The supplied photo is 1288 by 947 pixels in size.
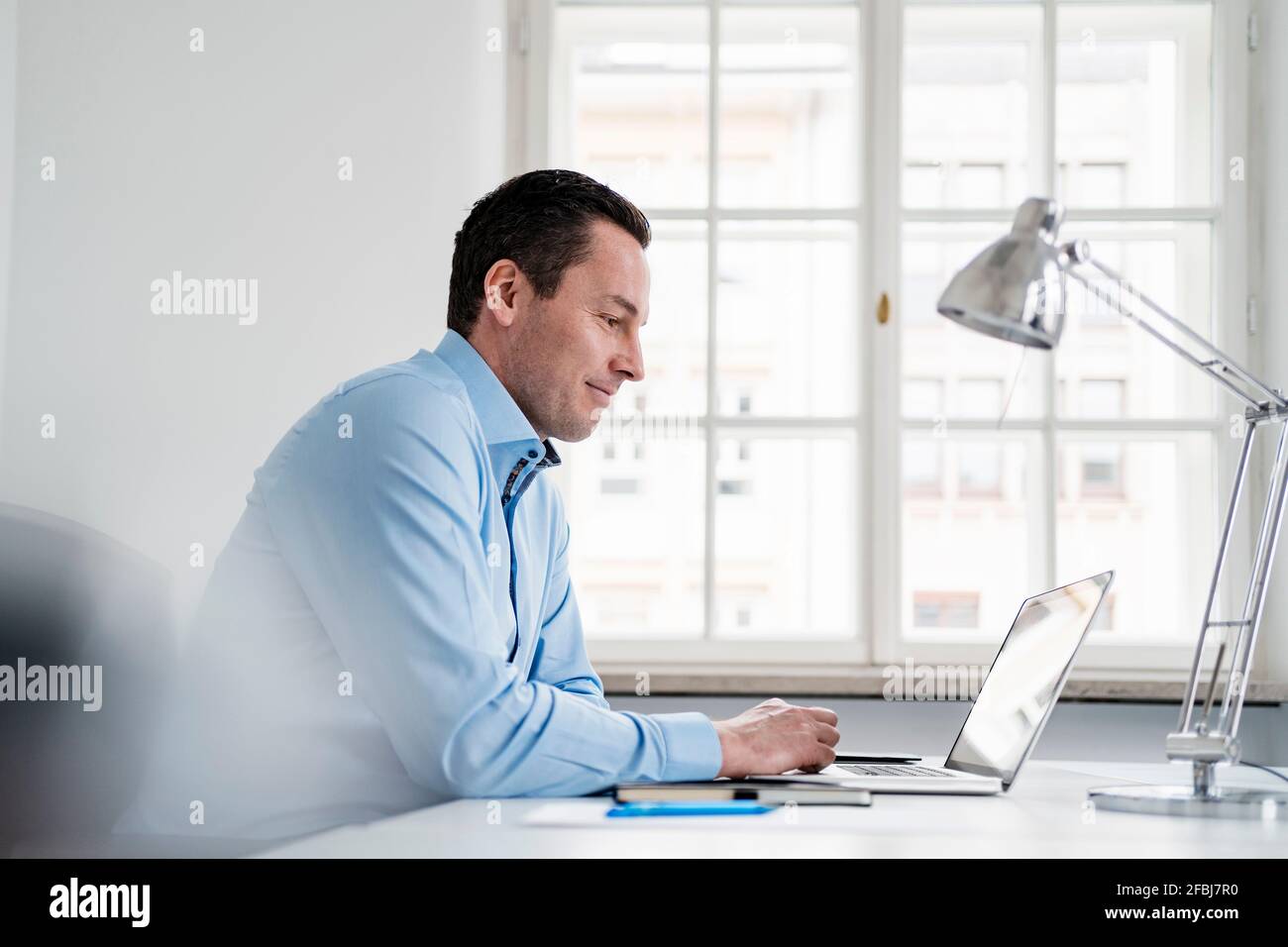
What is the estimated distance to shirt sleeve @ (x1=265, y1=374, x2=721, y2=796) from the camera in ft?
3.53

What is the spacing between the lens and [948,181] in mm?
3148

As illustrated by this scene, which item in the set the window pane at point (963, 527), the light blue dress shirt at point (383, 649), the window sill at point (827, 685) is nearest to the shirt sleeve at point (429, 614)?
the light blue dress shirt at point (383, 649)

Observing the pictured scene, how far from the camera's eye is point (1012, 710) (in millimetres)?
1321

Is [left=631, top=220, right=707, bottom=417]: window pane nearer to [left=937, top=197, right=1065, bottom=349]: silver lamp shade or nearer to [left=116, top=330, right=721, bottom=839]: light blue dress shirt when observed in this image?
[left=116, top=330, right=721, bottom=839]: light blue dress shirt

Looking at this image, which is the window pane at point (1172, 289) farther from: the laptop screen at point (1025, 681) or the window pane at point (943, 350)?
the window pane at point (943, 350)

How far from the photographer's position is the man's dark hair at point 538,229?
1.56m

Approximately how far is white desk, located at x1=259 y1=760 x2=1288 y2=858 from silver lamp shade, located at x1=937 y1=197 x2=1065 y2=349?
0.41m

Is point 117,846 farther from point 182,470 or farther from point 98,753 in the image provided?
point 182,470

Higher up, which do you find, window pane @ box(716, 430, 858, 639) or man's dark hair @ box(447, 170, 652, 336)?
man's dark hair @ box(447, 170, 652, 336)

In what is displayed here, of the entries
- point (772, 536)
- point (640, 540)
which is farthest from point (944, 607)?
point (640, 540)

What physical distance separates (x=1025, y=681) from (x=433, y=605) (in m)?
0.67

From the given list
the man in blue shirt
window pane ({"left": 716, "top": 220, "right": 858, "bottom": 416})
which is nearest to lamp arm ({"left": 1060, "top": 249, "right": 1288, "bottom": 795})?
the man in blue shirt
